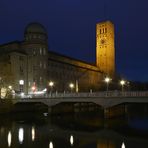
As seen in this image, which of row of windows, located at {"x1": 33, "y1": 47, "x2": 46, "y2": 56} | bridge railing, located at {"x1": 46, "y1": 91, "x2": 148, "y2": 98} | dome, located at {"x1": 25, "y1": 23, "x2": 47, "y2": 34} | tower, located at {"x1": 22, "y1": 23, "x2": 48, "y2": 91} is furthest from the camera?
dome, located at {"x1": 25, "y1": 23, "x2": 47, "y2": 34}

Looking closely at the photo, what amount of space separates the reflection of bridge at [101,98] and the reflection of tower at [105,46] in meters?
73.0

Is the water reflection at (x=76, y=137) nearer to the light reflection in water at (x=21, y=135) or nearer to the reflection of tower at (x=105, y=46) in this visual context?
the light reflection in water at (x=21, y=135)

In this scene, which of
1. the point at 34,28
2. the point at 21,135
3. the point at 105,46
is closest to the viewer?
the point at 21,135

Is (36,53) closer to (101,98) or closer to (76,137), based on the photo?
(101,98)

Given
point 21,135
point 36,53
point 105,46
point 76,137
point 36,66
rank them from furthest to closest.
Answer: point 105,46, point 36,53, point 36,66, point 21,135, point 76,137

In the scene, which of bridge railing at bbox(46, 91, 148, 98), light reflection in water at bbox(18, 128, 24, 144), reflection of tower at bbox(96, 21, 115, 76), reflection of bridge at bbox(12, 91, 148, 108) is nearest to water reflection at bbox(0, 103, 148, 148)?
light reflection in water at bbox(18, 128, 24, 144)

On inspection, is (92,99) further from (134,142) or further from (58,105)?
(134,142)

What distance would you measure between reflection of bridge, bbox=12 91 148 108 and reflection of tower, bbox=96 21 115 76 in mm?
73028

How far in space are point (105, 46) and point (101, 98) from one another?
81.2 metres

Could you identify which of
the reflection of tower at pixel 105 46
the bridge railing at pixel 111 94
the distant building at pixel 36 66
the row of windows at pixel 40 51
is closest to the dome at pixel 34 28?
the distant building at pixel 36 66

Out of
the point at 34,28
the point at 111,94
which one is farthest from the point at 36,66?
the point at 111,94

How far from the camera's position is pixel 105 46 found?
13350 cm

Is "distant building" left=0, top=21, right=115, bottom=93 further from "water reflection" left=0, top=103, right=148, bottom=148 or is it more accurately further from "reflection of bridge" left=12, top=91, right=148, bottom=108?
"water reflection" left=0, top=103, right=148, bottom=148

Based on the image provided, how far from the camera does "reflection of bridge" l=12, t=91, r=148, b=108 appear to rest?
4997 centimetres
